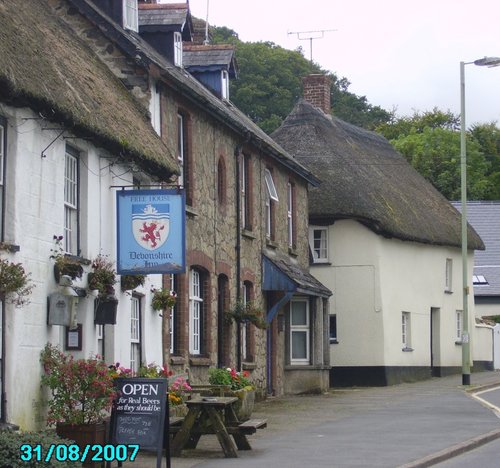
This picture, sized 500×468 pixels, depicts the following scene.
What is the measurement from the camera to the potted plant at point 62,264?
16.6m

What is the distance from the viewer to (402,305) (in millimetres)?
40312

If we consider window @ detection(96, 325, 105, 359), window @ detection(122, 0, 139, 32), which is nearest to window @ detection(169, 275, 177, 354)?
window @ detection(96, 325, 105, 359)

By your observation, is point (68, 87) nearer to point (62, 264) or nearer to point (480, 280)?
point (62, 264)

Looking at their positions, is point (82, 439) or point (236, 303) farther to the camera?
point (236, 303)

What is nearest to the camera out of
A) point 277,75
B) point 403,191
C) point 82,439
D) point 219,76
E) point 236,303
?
point 82,439

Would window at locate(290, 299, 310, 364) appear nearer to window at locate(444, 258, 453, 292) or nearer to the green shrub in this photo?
window at locate(444, 258, 453, 292)

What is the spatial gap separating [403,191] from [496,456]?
26.9 meters

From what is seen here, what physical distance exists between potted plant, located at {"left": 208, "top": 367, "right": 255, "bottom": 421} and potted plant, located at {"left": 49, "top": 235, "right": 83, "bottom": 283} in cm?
533

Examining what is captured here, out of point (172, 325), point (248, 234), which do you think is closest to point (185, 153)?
point (172, 325)

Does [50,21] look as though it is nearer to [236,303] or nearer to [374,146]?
[236,303]

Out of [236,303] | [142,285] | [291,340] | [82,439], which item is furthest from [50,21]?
[291,340]

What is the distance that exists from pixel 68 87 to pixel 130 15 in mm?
7741

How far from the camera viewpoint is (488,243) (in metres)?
58.4
